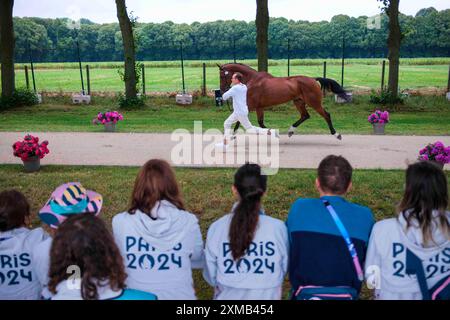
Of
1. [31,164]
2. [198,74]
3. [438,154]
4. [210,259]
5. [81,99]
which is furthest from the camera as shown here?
[198,74]

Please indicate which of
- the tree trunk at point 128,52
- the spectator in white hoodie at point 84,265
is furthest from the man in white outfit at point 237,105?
the tree trunk at point 128,52

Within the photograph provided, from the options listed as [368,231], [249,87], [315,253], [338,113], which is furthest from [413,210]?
[338,113]

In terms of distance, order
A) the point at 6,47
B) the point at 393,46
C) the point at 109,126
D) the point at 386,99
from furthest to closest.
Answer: the point at 6,47 < the point at 386,99 < the point at 393,46 < the point at 109,126

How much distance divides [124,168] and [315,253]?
644cm

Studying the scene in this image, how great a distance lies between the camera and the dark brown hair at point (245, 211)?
3.39 metres

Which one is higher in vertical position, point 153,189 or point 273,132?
point 153,189

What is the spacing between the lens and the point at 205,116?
18.6 meters

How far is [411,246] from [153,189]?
1.84 m

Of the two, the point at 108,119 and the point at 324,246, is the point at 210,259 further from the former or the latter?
the point at 108,119

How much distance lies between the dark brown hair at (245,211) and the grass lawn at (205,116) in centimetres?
1069

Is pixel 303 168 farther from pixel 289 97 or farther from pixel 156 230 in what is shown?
pixel 156 230

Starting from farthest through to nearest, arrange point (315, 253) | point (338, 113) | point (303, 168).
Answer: point (338, 113)
point (303, 168)
point (315, 253)

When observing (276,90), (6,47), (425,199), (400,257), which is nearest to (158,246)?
(400,257)
